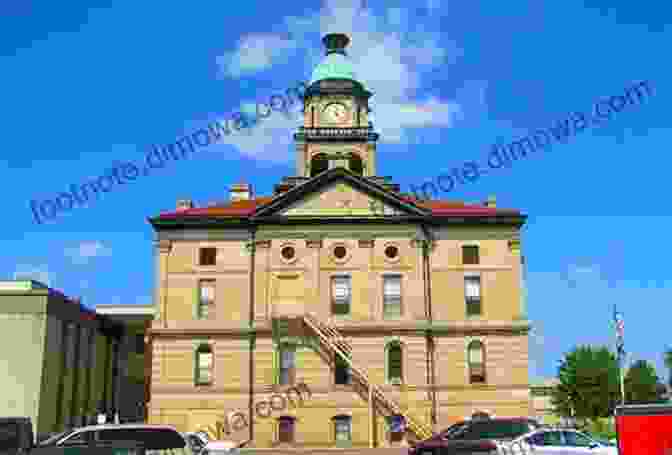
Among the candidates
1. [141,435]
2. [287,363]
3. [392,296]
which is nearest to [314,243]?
[392,296]

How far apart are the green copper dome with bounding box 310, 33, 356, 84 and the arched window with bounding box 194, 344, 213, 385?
20226 mm

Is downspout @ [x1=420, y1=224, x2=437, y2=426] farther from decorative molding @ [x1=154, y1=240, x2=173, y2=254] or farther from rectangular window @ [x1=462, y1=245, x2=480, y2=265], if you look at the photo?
decorative molding @ [x1=154, y1=240, x2=173, y2=254]

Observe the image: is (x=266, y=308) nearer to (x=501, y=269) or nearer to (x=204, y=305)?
(x=204, y=305)

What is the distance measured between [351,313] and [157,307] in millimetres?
11207

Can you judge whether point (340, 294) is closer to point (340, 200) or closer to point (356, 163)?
point (340, 200)

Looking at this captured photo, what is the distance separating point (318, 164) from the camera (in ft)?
167

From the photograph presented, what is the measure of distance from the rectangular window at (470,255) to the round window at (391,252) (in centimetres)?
405

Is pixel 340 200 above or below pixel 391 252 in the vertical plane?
above

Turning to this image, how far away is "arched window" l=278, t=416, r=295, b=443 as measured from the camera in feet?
139

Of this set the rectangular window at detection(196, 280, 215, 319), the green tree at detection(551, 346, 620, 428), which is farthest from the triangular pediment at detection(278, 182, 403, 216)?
the green tree at detection(551, 346, 620, 428)

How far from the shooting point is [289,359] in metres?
43.6

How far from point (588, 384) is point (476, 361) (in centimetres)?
2692

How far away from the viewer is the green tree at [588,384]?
215 feet

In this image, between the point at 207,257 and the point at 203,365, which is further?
the point at 207,257
